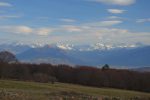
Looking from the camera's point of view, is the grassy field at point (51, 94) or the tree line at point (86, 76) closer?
the grassy field at point (51, 94)

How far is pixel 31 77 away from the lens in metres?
104

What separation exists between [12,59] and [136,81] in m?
45.9

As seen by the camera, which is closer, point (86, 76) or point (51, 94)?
point (51, 94)

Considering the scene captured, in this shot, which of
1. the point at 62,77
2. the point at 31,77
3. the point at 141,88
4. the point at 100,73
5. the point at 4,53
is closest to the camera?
the point at 141,88

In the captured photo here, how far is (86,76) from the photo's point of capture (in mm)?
113812

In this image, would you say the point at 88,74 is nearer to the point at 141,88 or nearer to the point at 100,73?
the point at 100,73

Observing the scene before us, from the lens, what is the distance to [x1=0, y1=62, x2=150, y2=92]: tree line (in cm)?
10144

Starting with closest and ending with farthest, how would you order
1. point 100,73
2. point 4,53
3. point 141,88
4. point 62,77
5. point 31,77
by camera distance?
point 141,88
point 31,77
point 100,73
point 62,77
point 4,53

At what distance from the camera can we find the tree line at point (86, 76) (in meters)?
101

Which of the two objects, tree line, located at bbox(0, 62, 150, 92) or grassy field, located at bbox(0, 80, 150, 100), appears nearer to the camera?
grassy field, located at bbox(0, 80, 150, 100)

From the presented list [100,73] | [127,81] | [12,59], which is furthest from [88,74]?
[12,59]

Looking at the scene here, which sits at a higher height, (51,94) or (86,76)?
(86,76)

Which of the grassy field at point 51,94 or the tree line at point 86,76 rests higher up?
the tree line at point 86,76

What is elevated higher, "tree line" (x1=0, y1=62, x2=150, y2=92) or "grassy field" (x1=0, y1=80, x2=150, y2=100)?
"tree line" (x1=0, y1=62, x2=150, y2=92)
